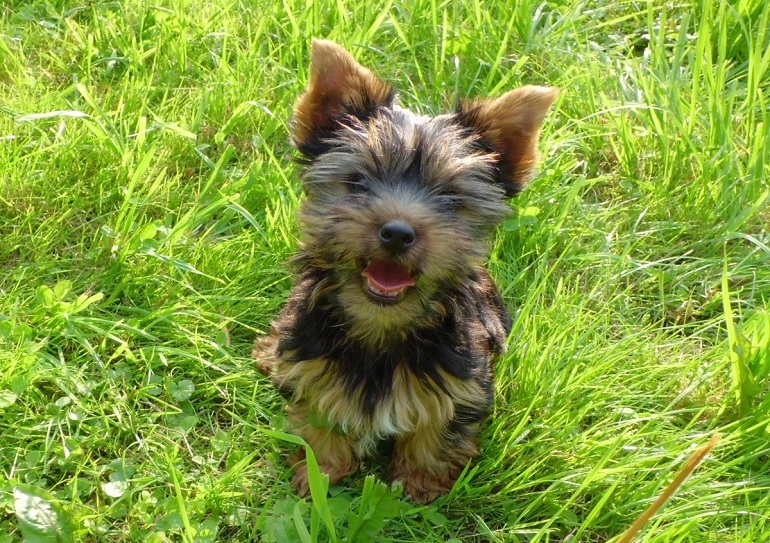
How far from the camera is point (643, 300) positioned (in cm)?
381

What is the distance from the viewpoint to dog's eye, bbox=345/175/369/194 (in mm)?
2586

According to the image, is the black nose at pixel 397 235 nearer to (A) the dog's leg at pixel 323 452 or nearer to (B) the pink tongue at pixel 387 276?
(B) the pink tongue at pixel 387 276

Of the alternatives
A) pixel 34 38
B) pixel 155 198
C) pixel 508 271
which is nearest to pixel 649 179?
pixel 508 271

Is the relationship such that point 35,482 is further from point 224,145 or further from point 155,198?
point 224,145

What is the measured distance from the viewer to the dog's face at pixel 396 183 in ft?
8.05

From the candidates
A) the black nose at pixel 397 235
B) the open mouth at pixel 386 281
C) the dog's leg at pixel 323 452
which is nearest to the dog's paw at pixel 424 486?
the dog's leg at pixel 323 452

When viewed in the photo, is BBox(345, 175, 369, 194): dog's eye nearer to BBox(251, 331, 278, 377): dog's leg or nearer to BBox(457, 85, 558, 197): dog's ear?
BBox(457, 85, 558, 197): dog's ear

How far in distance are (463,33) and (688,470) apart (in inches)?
132

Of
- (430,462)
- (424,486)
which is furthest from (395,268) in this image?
(424,486)

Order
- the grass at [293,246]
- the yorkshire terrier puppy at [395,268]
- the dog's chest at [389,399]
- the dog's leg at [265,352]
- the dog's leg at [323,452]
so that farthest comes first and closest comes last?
the dog's leg at [265,352], the dog's leg at [323,452], the grass at [293,246], the dog's chest at [389,399], the yorkshire terrier puppy at [395,268]

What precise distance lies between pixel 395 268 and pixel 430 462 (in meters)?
0.88

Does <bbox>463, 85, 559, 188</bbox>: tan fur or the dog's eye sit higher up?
<bbox>463, 85, 559, 188</bbox>: tan fur

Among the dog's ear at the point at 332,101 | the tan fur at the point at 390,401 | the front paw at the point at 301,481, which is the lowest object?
the front paw at the point at 301,481

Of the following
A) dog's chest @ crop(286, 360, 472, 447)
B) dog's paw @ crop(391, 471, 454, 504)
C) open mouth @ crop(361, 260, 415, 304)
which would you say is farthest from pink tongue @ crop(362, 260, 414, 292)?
dog's paw @ crop(391, 471, 454, 504)
